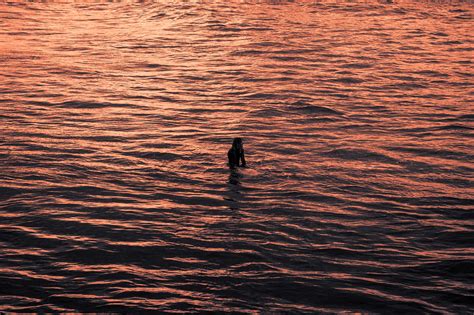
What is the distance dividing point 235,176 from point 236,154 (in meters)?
0.53

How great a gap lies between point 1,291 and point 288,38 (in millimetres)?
26567

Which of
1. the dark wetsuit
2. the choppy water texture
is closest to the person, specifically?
the dark wetsuit

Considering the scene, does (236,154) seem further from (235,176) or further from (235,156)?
Result: (235,176)

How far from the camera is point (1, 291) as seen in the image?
1280 cm

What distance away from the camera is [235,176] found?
18.1 m

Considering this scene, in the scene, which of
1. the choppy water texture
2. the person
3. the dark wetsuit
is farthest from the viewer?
the dark wetsuit

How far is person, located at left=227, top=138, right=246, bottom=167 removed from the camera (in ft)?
58.7

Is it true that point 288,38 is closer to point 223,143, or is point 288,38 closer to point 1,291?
point 223,143

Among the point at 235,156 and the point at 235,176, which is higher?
the point at 235,156

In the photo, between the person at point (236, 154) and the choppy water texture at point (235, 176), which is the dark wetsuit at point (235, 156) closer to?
the person at point (236, 154)

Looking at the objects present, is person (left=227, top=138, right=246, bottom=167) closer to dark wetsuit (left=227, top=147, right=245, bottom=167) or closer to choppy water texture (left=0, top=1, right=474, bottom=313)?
dark wetsuit (left=227, top=147, right=245, bottom=167)

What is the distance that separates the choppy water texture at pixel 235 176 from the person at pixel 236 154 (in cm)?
32

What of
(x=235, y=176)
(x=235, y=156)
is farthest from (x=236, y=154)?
(x=235, y=176)

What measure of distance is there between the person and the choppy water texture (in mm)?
319
